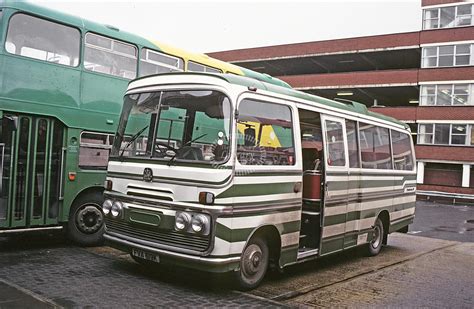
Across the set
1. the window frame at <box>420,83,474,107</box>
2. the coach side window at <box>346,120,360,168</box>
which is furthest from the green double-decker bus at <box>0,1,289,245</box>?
the window frame at <box>420,83,474,107</box>

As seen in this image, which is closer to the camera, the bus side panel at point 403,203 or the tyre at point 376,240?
the tyre at point 376,240

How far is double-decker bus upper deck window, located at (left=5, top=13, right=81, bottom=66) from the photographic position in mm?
8031

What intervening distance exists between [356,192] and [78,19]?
20.6 feet

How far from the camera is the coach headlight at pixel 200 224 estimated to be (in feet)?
19.4

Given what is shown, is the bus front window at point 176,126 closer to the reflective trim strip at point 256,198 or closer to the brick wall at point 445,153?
the reflective trim strip at point 256,198

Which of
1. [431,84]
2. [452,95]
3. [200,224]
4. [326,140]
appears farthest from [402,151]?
[431,84]

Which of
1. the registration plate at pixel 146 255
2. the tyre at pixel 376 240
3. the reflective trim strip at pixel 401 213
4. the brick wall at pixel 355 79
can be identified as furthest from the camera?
the brick wall at pixel 355 79

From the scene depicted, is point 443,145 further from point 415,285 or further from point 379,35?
point 415,285

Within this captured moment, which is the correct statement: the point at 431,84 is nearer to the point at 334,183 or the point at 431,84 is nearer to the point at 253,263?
the point at 334,183

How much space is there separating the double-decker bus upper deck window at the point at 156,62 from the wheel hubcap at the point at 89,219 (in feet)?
10.1

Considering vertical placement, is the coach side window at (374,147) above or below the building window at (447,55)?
below

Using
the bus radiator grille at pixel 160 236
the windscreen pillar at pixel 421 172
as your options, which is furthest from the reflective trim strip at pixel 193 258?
the windscreen pillar at pixel 421 172

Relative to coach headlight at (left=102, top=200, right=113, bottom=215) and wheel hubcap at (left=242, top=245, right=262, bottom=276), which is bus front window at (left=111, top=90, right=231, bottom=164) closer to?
coach headlight at (left=102, top=200, right=113, bottom=215)

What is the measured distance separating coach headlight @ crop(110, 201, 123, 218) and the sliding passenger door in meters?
3.29
